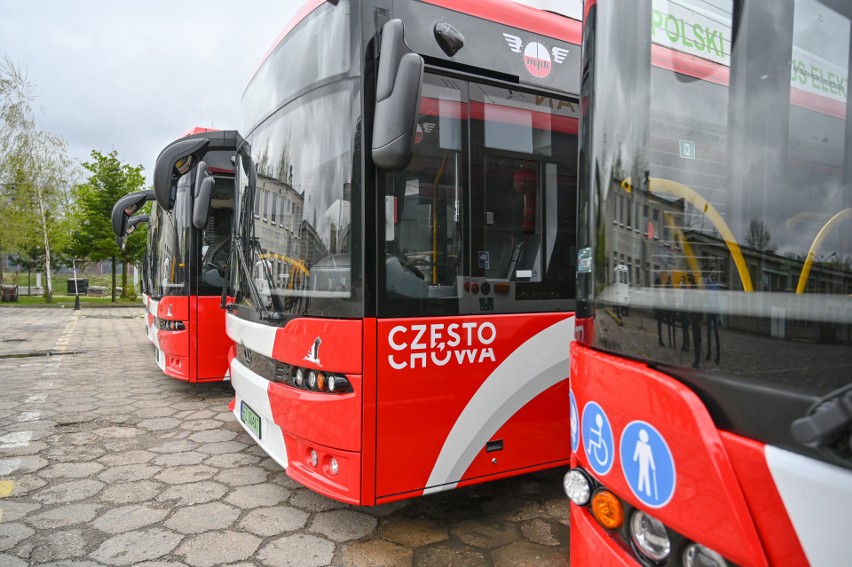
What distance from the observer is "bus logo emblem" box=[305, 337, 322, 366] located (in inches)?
109

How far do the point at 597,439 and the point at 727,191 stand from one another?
2.54 feet

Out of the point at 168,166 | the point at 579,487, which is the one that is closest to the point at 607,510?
the point at 579,487

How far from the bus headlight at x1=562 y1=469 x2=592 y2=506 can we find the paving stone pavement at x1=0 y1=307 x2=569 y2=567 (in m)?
1.23

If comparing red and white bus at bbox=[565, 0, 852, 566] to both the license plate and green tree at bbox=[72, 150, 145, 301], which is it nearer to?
the license plate

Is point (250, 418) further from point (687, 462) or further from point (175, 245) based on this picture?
point (175, 245)

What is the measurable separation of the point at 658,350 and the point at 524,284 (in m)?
1.70

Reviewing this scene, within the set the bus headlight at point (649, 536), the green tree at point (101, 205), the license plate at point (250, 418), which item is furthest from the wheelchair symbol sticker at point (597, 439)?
the green tree at point (101, 205)

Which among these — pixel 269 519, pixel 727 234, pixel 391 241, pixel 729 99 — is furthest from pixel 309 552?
pixel 729 99

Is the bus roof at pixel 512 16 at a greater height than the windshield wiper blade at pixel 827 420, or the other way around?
the bus roof at pixel 512 16

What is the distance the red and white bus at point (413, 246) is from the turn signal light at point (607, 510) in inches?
51.5

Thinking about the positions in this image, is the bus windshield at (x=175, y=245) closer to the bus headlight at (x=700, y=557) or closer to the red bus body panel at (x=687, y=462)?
the red bus body panel at (x=687, y=462)

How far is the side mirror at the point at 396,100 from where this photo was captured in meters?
2.36

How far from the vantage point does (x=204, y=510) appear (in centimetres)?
322

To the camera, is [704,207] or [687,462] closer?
[687,462]
